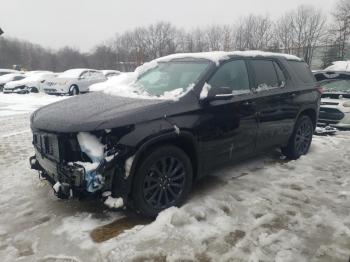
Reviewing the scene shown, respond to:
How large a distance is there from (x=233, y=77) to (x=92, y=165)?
2285mm

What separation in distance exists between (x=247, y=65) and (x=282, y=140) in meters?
1.46

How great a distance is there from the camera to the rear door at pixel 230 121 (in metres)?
4.31

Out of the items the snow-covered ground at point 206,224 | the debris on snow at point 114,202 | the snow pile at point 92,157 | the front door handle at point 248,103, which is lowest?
the snow-covered ground at point 206,224

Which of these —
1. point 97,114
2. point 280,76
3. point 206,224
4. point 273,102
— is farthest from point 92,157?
point 280,76

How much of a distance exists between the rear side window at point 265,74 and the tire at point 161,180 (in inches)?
70.2

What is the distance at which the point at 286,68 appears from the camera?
231 inches

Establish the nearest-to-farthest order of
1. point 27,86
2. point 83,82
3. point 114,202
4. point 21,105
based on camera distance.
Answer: point 114,202 < point 21,105 < point 83,82 < point 27,86

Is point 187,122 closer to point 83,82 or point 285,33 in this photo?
point 83,82

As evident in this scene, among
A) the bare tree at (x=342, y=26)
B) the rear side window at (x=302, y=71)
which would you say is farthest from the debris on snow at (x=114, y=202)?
the bare tree at (x=342, y=26)

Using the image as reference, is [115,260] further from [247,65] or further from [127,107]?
[247,65]

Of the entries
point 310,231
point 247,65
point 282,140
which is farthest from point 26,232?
point 282,140

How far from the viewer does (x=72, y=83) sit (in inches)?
728

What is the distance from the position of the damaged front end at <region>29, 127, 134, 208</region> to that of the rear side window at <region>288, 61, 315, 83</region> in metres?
3.71

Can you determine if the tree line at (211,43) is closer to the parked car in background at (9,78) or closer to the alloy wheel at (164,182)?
the parked car in background at (9,78)
